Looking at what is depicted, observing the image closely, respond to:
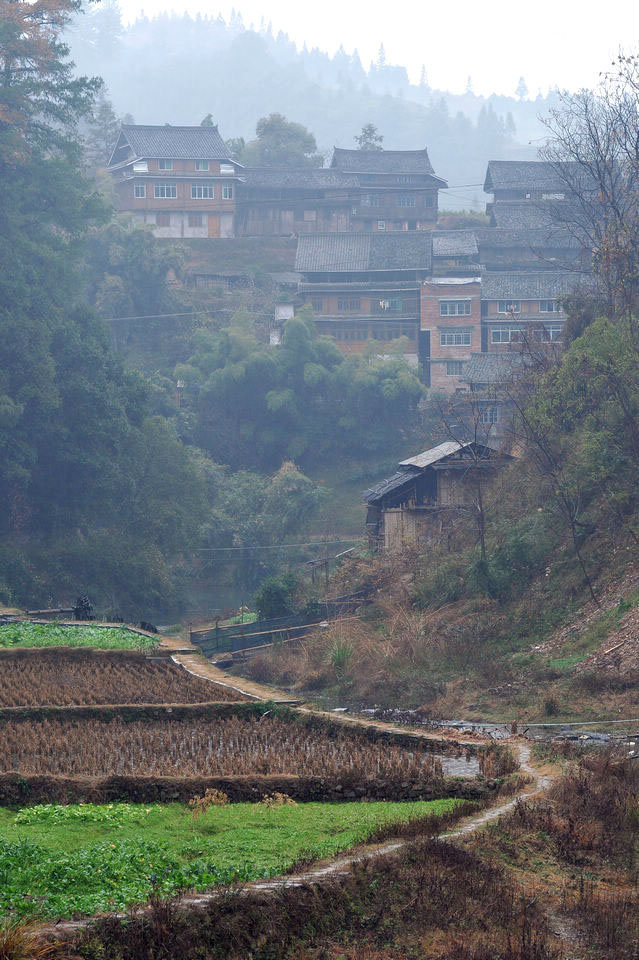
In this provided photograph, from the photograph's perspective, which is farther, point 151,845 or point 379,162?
point 379,162

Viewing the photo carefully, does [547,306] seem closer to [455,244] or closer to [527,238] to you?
[527,238]

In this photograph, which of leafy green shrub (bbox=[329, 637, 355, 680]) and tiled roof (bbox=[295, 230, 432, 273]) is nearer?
leafy green shrub (bbox=[329, 637, 355, 680])

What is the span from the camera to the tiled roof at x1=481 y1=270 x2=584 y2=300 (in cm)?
5081

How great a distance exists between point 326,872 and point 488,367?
3847 centimetres

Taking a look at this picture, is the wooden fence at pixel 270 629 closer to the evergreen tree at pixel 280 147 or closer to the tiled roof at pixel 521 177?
the tiled roof at pixel 521 177

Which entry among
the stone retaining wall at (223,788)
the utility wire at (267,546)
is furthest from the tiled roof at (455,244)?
the stone retaining wall at (223,788)

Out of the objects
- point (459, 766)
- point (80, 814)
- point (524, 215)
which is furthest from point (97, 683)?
point (524, 215)

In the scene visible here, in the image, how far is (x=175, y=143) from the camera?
197 ft

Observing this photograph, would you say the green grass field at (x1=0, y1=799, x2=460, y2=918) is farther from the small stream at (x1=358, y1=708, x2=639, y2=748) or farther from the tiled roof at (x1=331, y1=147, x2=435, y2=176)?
the tiled roof at (x1=331, y1=147, x2=435, y2=176)

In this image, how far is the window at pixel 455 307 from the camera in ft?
169

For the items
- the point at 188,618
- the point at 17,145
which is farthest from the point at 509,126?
the point at 188,618

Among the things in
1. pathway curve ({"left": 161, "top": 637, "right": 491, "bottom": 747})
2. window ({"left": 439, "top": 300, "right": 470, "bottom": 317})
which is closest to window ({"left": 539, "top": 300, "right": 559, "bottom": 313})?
window ({"left": 439, "top": 300, "right": 470, "bottom": 317})

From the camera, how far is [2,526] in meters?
37.1

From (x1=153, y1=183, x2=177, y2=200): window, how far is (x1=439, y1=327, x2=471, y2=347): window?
1971cm
